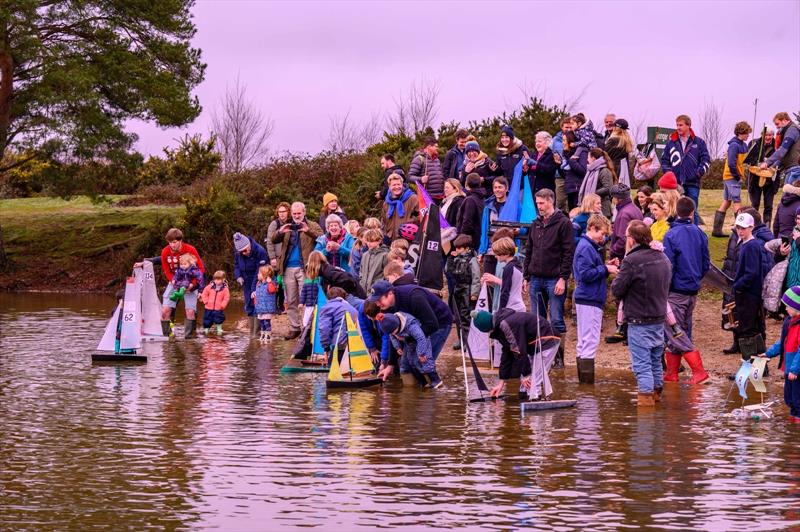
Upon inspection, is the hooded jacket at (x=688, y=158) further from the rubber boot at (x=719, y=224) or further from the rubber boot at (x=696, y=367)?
the rubber boot at (x=696, y=367)

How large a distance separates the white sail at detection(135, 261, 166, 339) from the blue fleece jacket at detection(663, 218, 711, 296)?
987 centimetres

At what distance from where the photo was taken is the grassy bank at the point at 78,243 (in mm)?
41625

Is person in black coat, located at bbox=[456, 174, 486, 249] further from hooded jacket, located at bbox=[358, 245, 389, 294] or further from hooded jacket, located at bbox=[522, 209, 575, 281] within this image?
hooded jacket, located at bbox=[522, 209, 575, 281]

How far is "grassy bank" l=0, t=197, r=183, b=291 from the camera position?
41625mm

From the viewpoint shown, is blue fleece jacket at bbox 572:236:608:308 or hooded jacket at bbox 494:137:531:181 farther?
hooded jacket at bbox 494:137:531:181

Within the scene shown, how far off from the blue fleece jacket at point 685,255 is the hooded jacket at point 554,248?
1412 mm

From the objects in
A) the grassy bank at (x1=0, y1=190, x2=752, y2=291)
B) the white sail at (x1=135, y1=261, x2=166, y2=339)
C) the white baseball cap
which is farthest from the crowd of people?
the grassy bank at (x1=0, y1=190, x2=752, y2=291)

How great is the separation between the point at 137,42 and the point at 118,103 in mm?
2198

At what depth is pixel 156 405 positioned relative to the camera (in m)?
15.4

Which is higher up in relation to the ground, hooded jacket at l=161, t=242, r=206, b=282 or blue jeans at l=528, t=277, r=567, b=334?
hooded jacket at l=161, t=242, r=206, b=282

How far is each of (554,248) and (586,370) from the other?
5.77 ft

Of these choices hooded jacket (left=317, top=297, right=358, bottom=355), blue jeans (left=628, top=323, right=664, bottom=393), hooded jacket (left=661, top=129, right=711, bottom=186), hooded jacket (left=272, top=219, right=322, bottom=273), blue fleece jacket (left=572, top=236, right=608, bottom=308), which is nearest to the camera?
blue jeans (left=628, top=323, right=664, bottom=393)

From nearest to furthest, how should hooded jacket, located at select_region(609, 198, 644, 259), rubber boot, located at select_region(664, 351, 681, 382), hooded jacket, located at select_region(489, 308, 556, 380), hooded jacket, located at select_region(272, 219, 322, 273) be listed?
hooded jacket, located at select_region(489, 308, 556, 380)
rubber boot, located at select_region(664, 351, 681, 382)
hooded jacket, located at select_region(609, 198, 644, 259)
hooded jacket, located at select_region(272, 219, 322, 273)

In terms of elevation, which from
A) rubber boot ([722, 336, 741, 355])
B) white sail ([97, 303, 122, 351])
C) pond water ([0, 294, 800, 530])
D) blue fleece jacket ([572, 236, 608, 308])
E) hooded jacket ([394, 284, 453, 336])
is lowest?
pond water ([0, 294, 800, 530])
